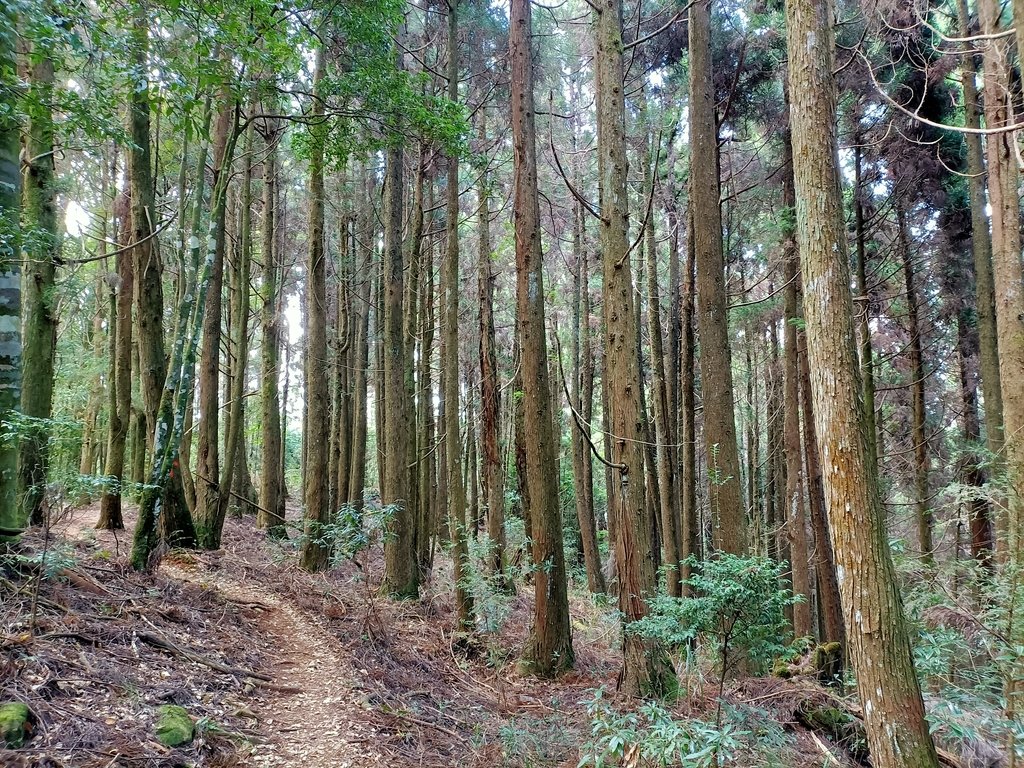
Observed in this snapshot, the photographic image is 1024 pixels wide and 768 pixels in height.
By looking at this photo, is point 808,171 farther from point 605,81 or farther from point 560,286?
point 560,286

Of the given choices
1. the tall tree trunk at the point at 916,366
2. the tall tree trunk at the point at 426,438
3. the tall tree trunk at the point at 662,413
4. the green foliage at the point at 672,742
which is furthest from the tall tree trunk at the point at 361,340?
the tall tree trunk at the point at 916,366

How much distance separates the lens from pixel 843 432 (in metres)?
3.88

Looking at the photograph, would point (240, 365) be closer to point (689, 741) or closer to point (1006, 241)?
point (689, 741)

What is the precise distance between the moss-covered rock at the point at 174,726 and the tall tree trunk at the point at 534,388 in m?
4.19

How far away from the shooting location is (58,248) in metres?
7.04

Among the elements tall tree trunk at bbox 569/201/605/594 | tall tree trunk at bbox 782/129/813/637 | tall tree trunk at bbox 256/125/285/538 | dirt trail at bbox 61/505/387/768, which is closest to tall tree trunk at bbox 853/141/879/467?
tall tree trunk at bbox 782/129/813/637

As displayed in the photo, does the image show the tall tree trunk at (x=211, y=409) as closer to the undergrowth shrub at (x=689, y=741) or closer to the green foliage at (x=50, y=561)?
the green foliage at (x=50, y=561)

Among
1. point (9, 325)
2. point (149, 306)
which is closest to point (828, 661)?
point (9, 325)

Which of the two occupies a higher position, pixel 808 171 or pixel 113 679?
pixel 808 171

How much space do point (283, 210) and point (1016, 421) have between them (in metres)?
17.0

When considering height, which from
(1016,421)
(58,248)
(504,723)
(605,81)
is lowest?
(504,723)

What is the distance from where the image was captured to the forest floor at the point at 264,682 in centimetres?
390

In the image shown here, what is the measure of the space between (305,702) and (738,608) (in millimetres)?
3960

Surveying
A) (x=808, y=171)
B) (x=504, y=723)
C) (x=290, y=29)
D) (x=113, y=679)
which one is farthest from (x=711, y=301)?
(x=113, y=679)
